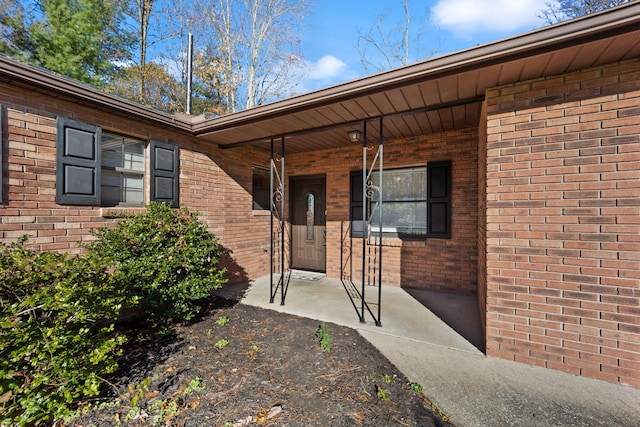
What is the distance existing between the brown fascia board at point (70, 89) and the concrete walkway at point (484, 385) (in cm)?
381

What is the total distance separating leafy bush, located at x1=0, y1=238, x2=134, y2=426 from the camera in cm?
158

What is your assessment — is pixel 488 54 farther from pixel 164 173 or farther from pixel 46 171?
pixel 46 171

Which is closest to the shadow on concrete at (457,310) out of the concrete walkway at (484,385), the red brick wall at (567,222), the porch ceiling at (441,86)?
the concrete walkway at (484,385)

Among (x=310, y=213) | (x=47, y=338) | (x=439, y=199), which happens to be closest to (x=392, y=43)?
(x=310, y=213)

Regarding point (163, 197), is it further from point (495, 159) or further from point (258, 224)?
point (495, 159)

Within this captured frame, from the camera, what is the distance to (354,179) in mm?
5383

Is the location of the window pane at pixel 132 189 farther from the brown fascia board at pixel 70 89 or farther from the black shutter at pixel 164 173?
the brown fascia board at pixel 70 89

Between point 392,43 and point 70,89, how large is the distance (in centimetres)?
1080

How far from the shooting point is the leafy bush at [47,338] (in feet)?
5.18

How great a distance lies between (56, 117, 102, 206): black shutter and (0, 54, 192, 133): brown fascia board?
11.6 inches

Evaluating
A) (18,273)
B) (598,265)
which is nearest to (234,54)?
(18,273)

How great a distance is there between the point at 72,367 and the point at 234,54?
11.1 meters

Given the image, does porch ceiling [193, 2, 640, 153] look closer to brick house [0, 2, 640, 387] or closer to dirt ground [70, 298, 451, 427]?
brick house [0, 2, 640, 387]

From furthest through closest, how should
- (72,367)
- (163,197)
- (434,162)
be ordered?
(434,162)
(163,197)
(72,367)
